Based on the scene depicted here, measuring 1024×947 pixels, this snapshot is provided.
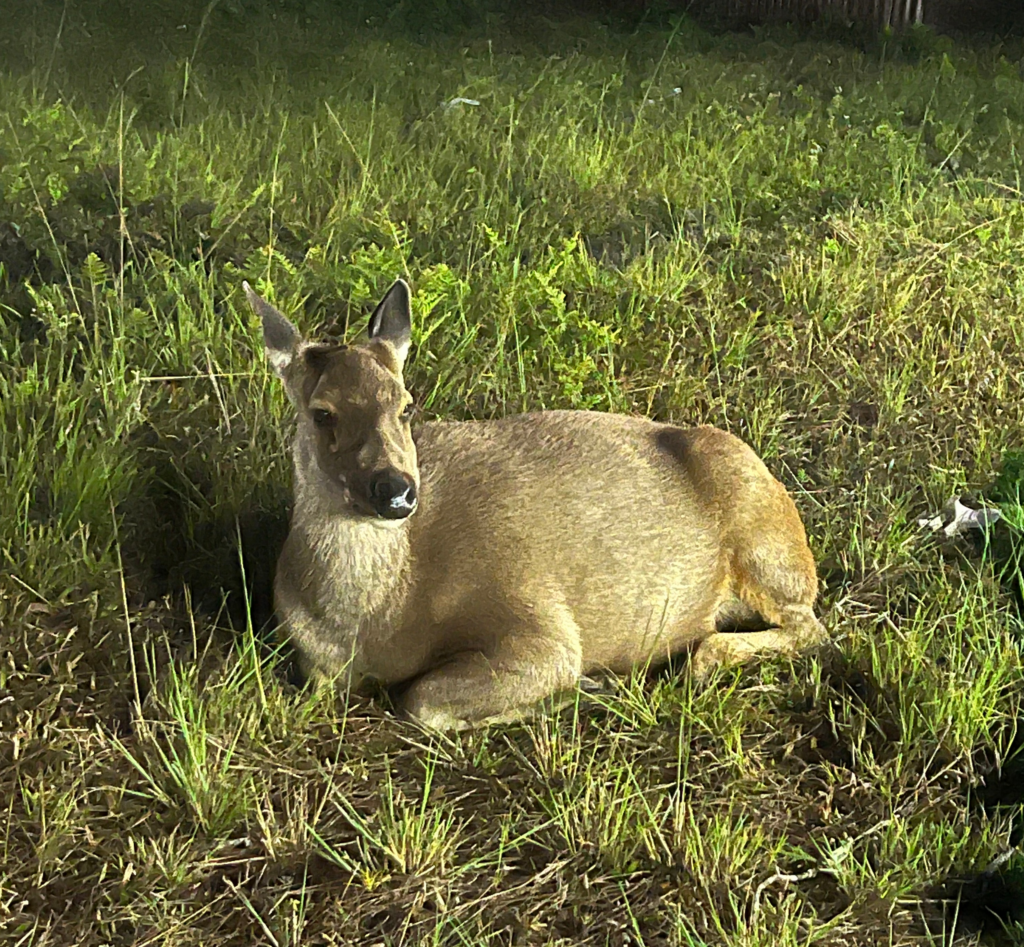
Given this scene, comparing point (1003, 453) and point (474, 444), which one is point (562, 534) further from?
point (1003, 453)

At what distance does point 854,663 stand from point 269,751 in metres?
1.71

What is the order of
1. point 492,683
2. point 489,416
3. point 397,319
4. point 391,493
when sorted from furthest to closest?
1. point 489,416
2. point 397,319
3. point 492,683
4. point 391,493

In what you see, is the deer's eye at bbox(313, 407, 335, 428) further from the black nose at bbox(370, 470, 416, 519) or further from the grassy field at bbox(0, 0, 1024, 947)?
the grassy field at bbox(0, 0, 1024, 947)

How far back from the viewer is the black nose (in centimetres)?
324

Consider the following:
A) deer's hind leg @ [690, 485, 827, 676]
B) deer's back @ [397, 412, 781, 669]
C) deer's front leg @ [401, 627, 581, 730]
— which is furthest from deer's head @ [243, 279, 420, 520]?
deer's hind leg @ [690, 485, 827, 676]

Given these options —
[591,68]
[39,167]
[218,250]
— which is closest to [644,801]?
[218,250]

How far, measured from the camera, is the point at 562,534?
3820 millimetres

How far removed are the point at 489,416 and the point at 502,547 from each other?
126 centimetres

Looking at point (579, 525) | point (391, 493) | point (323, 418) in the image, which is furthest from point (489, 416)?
point (391, 493)

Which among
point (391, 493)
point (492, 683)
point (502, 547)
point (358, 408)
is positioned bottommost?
point (492, 683)

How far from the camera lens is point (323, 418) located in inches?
135

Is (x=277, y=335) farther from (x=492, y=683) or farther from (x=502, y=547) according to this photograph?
(x=492, y=683)

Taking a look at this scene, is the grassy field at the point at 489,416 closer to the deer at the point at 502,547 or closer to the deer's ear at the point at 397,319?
the deer at the point at 502,547

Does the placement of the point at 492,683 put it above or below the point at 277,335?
below
